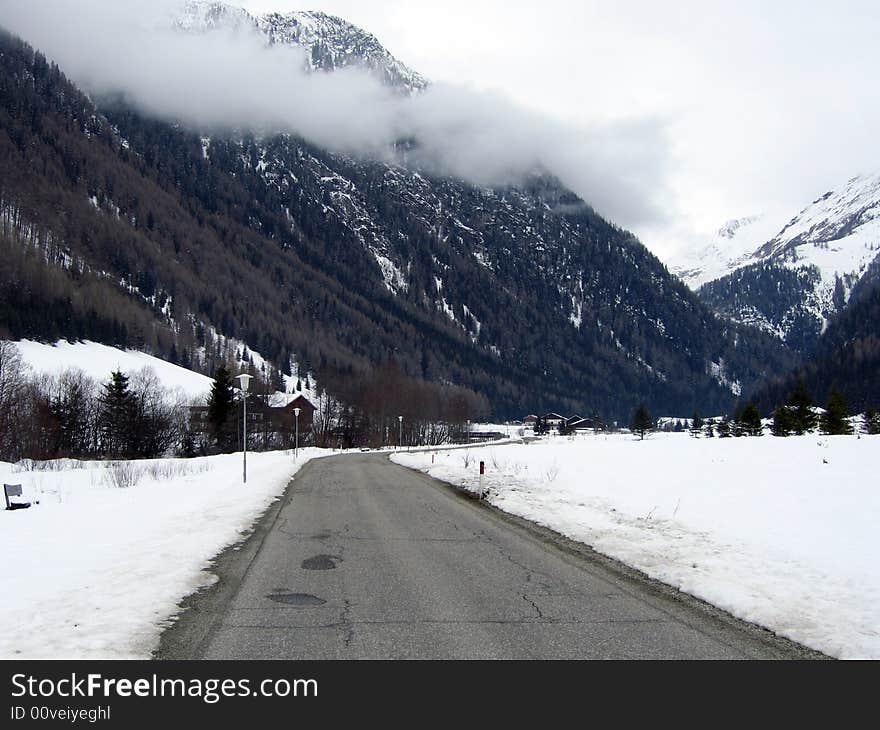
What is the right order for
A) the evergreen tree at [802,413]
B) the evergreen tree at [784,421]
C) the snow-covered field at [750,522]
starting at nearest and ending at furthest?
the snow-covered field at [750,522]
the evergreen tree at [802,413]
the evergreen tree at [784,421]

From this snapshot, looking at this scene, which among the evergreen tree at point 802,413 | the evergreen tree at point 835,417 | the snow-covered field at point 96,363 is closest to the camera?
the evergreen tree at point 835,417

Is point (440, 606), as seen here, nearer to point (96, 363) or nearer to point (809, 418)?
point (809, 418)

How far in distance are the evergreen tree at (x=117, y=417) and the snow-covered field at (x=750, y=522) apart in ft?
209

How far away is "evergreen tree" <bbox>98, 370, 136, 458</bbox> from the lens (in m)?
78.1

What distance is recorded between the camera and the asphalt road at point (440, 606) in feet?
21.4

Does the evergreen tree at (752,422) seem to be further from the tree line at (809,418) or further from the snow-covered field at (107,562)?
the snow-covered field at (107,562)

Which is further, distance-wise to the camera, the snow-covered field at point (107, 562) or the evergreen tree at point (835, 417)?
the evergreen tree at point (835, 417)

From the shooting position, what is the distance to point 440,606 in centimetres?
801

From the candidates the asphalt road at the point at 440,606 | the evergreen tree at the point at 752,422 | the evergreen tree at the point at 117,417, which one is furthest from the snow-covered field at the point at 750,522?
the evergreen tree at the point at 117,417

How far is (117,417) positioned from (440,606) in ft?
261

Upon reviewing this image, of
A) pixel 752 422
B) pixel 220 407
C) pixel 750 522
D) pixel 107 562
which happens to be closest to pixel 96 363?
pixel 220 407

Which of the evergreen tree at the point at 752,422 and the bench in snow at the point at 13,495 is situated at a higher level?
the evergreen tree at the point at 752,422

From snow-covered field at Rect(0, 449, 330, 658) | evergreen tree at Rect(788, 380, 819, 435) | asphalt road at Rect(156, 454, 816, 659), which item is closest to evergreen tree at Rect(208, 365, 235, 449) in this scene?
snow-covered field at Rect(0, 449, 330, 658)
